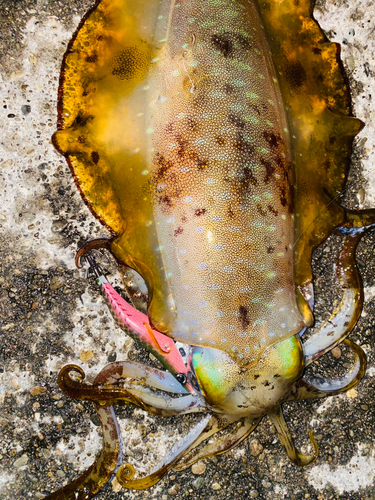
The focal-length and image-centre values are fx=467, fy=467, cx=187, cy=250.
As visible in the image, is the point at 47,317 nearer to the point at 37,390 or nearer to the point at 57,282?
the point at 57,282

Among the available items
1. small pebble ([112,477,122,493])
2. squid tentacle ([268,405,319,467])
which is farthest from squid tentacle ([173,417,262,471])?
small pebble ([112,477,122,493])

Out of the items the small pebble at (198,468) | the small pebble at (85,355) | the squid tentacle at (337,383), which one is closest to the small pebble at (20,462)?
the small pebble at (85,355)

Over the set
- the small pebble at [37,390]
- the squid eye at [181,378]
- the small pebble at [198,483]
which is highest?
the small pebble at [37,390]

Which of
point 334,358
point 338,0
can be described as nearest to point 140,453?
point 334,358

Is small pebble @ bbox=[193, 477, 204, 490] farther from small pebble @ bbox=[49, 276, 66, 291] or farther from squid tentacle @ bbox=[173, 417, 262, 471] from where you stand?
small pebble @ bbox=[49, 276, 66, 291]

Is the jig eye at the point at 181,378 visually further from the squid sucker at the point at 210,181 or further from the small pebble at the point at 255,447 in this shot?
the small pebble at the point at 255,447

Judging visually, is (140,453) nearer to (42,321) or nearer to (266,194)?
(42,321)
